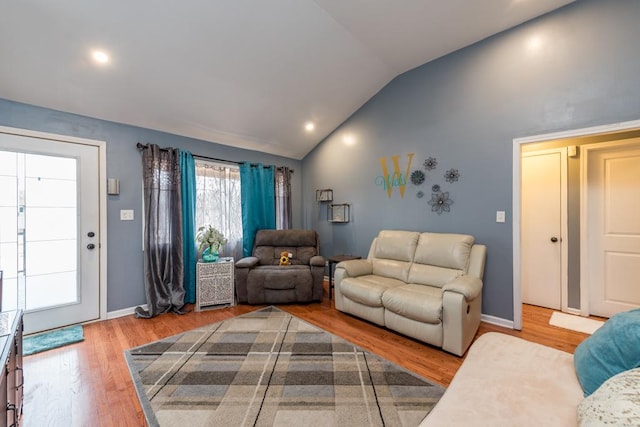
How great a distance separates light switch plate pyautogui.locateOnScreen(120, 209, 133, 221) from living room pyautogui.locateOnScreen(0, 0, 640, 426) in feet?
0.17

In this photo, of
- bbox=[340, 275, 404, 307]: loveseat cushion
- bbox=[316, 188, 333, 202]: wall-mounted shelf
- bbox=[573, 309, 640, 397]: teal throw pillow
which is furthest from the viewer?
bbox=[316, 188, 333, 202]: wall-mounted shelf

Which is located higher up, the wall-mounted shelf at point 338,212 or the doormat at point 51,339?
the wall-mounted shelf at point 338,212

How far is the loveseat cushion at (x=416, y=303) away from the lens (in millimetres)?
2250

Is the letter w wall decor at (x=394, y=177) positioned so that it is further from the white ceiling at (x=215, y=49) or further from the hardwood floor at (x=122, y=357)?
the hardwood floor at (x=122, y=357)

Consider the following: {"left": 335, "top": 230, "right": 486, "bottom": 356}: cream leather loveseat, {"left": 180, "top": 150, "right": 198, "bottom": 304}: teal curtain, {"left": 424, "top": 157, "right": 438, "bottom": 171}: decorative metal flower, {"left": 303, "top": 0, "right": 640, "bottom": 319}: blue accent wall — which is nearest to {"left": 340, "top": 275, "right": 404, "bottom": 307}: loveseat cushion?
{"left": 335, "top": 230, "right": 486, "bottom": 356}: cream leather loveseat

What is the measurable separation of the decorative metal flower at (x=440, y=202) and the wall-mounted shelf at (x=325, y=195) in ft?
5.59

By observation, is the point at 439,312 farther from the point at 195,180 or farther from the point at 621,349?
the point at 195,180

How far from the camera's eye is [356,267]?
314cm

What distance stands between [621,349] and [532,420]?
456 mm

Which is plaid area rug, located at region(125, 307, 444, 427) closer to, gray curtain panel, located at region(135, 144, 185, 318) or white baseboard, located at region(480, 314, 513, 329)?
gray curtain panel, located at region(135, 144, 185, 318)

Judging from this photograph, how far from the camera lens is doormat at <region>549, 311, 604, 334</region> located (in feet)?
8.82

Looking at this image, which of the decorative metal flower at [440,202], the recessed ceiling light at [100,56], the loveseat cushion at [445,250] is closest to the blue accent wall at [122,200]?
the recessed ceiling light at [100,56]

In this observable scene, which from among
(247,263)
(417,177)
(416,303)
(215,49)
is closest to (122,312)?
(247,263)

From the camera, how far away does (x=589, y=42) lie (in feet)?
7.58
